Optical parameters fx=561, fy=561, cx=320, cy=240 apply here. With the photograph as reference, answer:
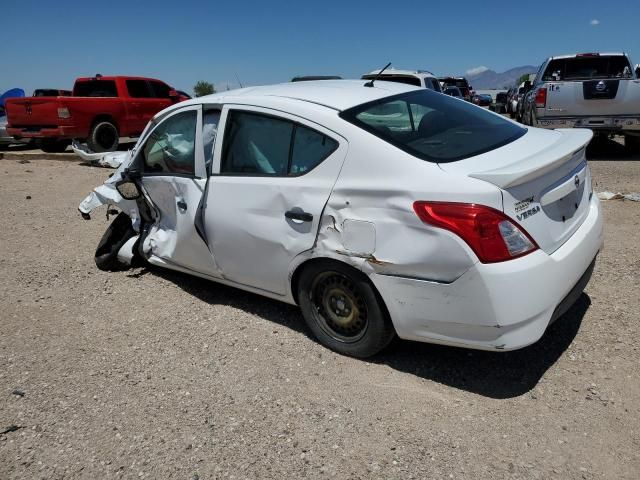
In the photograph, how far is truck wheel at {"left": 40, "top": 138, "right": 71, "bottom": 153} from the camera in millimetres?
14055

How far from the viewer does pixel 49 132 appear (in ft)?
42.4

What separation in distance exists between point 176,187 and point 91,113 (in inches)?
405

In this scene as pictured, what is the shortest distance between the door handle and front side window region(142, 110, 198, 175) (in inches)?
39.8

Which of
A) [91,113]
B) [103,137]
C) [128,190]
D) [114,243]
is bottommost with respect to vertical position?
[114,243]

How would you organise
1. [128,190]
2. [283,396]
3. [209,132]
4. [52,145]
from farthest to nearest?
[52,145]
[128,190]
[209,132]
[283,396]

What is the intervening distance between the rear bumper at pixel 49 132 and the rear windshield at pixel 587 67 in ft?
33.5

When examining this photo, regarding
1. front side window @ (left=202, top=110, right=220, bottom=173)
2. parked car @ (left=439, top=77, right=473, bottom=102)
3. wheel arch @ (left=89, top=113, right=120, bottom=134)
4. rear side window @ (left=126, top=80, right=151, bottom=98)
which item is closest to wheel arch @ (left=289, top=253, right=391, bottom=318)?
front side window @ (left=202, top=110, right=220, bottom=173)

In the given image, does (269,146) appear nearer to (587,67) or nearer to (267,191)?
(267,191)

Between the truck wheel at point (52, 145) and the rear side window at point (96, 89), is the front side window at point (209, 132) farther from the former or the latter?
the truck wheel at point (52, 145)

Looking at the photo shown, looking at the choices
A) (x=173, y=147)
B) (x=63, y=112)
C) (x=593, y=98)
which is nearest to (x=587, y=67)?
(x=593, y=98)

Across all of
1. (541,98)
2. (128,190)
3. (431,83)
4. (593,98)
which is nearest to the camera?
(128,190)

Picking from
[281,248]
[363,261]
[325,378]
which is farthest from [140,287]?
[363,261]

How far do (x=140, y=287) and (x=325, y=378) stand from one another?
219 centimetres

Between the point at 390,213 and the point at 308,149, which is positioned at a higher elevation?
the point at 308,149
